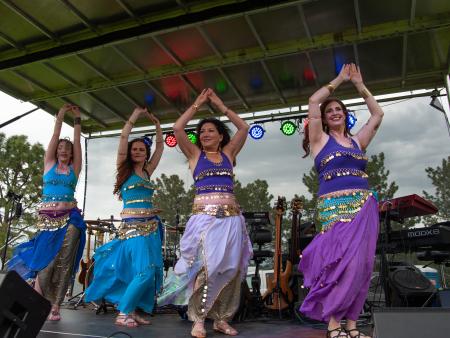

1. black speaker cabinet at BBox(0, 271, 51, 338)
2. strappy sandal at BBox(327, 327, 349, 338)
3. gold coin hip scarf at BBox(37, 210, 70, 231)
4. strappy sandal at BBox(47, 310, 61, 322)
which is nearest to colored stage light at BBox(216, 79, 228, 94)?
gold coin hip scarf at BBox(37, 210, 70, 231)

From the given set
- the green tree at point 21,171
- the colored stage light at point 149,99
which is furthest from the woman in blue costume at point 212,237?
the green tree at point 21,171

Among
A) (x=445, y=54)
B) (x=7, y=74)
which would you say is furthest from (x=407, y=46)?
(x=7, y=74)

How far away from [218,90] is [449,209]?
23516mm

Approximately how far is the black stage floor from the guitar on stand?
464mm

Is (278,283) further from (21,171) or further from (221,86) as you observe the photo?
(21,171)

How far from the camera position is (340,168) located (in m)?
2.77

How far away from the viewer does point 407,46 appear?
16.7 ft

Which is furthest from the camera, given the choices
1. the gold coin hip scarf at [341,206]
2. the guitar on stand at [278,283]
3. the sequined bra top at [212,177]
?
the guitar on stand at [278,283]

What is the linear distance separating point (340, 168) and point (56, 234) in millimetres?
2802

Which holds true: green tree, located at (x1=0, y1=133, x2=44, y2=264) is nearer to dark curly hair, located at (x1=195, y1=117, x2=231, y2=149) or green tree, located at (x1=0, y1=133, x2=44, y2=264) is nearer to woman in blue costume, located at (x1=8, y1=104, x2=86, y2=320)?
woman in blue costume, located at (x1=8, y1=104, x2=86, y2=320)

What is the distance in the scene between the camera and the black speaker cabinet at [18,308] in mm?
1984

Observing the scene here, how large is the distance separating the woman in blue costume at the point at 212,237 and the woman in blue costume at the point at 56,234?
1.32 metres

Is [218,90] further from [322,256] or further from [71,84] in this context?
[322,256]

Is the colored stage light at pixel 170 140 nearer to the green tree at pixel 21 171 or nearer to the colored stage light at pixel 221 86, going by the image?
the colored stage light at pixel 221 86
